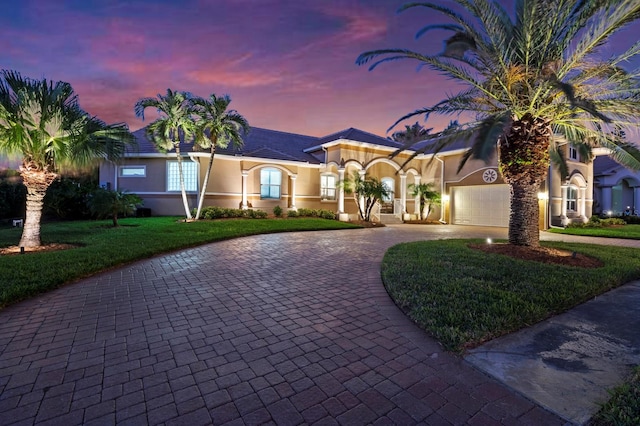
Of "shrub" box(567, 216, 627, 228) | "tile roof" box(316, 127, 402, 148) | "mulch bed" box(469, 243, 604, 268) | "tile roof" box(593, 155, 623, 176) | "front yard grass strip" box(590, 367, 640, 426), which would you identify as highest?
"tile roof" box(316, 127, 402, 148)

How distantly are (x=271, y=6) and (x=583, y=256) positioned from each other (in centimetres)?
1157

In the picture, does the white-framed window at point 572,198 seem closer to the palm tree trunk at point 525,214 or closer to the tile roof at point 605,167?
the tile roof at point 605,167

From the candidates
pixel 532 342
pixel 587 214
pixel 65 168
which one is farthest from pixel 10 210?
pixel 587 214

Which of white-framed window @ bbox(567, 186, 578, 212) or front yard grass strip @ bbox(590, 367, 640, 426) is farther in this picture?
white-framed window @ bbox(567, 186, 578, 212)

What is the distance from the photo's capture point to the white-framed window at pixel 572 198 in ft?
59.1

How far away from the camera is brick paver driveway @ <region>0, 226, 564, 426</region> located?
2.20 metres

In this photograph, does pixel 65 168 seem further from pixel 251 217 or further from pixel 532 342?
pixel 532 342

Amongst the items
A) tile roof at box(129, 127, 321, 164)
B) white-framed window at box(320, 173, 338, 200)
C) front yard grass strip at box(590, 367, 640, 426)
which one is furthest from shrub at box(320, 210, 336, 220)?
front yard grass strip at box(590, 367, 640, 426)

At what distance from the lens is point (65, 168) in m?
8.65

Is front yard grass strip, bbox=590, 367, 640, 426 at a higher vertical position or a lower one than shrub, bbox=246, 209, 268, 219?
lower

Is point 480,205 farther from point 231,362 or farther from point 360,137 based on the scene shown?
point 231,362

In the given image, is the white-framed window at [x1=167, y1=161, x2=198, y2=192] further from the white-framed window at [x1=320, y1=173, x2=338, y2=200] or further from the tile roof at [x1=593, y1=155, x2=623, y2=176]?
the tile roof at [x1=593, y1=155, x2=623, y2=176]

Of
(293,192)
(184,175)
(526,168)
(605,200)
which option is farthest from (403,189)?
(605,200)

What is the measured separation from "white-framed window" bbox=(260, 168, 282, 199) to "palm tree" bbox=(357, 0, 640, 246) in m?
12.5
